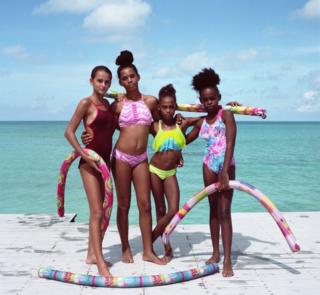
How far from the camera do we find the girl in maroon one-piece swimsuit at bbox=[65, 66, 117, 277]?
4.64 meters

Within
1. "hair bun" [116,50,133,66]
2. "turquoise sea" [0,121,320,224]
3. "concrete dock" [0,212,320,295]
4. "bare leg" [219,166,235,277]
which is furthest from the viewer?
"turquoise sea" [0,121,320,224]

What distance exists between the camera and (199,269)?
4.47 meters

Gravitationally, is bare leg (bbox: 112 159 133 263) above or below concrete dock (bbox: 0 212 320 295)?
→ above

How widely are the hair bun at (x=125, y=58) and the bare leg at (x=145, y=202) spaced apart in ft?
3.36

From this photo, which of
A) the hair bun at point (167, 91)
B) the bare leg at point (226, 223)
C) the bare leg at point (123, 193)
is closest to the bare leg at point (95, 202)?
the bare leg at point (123, 193)

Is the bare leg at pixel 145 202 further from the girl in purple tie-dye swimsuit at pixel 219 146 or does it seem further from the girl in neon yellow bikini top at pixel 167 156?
the girl in purple tie-dye swimsuit at pixel 219 146

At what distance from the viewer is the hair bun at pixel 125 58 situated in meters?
4.82

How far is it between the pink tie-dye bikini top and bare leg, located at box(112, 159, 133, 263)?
0.41 m

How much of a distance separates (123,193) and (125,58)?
1361 mm

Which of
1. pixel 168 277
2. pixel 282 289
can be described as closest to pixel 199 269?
pixel 168 277

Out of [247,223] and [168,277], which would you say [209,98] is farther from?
[247,223]

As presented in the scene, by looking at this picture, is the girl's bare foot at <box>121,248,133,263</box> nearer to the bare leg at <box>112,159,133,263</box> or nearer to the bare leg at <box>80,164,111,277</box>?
the bare leg at <box>112,159,133,263</box>

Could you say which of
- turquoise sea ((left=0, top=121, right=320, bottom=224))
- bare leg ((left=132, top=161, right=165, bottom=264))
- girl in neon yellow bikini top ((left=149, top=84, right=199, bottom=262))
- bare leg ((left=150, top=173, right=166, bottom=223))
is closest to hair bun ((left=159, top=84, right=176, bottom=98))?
girl in neon yellow bikini top ((left=149, top=84, right=199, bottom=262))

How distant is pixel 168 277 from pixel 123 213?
96 cm
